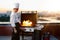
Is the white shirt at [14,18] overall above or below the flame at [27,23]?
above

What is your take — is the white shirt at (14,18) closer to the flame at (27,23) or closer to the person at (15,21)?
the person at (15,21)

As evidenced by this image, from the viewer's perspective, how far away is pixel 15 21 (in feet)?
9.99

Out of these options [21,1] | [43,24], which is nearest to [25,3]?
[21,1]

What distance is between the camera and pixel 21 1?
10.5 ft

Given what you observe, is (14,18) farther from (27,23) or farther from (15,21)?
(27,23)

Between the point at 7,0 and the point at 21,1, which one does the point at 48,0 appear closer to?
the point at 21,1

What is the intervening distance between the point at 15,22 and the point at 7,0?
1.50ft

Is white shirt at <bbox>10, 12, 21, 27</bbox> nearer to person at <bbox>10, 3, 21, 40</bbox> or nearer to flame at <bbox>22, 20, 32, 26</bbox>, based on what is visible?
person at <bbox>10, 3, 21, 40</bbox>

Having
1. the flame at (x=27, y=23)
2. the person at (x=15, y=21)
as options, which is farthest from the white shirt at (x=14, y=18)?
the flame at (x=27, y=23)

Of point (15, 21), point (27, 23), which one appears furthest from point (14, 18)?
point (27, 23)

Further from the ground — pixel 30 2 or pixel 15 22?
pixel 30 2

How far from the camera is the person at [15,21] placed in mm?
3045

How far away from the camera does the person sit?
3.04 meters

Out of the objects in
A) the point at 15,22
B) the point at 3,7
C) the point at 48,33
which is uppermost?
the point at 3,7
